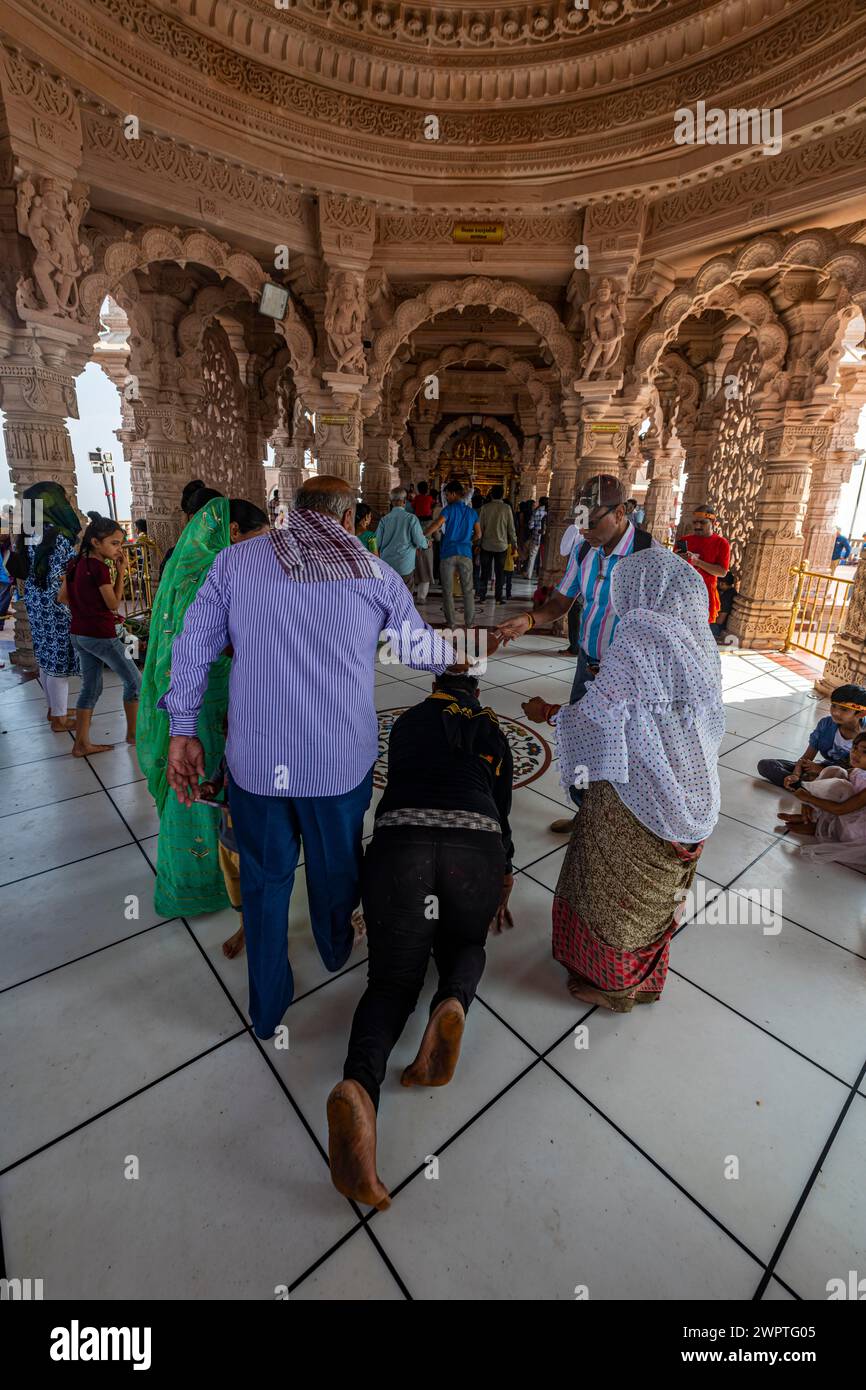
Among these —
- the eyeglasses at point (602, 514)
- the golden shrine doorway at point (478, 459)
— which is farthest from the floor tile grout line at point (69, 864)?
the golden shrine doorway at point (478, 459)

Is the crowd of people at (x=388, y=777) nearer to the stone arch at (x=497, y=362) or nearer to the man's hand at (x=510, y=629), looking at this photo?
the man's hand at (x=510, y=629)

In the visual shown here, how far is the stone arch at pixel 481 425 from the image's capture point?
13.8 meters

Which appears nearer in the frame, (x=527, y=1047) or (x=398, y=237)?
(x=527, y=1047)

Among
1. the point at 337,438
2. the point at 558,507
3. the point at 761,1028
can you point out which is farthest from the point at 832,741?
the point at 337,438

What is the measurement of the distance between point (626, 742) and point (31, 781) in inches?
117

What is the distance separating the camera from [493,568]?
8.33 metres

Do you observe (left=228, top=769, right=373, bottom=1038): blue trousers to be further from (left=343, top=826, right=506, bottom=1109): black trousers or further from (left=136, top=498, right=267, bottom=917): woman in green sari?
(left=136, top=498, right=267, bottom=917): woman in green sari

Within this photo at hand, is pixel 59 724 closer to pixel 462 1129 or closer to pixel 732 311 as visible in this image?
pixel 462 1129

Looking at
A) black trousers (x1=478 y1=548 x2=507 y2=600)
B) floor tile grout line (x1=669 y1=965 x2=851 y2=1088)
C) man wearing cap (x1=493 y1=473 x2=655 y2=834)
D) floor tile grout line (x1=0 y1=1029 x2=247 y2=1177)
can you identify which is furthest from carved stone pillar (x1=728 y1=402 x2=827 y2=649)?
floor tile grout line (x1=0 y1=1029 x2=247 y2=1177)

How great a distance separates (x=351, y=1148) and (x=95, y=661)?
2.96m

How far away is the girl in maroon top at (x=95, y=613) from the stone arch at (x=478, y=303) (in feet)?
12.3

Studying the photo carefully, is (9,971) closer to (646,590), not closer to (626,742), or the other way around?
(626,742)

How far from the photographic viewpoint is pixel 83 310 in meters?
4.32
